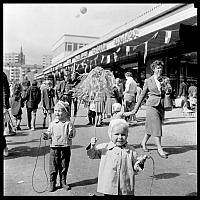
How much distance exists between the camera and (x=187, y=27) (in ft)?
10.1

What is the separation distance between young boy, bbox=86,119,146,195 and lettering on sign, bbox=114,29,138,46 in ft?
43.1

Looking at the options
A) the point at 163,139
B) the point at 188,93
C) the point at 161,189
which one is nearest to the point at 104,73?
the point at 163,139

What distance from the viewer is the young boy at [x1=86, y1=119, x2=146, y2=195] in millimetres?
2955

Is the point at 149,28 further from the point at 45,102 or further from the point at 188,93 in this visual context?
the point at 45,102

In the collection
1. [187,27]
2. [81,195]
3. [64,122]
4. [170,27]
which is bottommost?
[81,195]

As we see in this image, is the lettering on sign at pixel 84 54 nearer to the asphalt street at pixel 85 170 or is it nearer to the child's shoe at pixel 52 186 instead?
the asphalt street at pixel 85 170

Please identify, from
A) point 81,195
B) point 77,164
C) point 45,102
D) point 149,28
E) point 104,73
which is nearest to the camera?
point 81,195

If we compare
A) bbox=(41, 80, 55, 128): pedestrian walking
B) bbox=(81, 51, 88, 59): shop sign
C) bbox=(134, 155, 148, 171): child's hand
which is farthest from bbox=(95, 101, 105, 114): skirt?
bbox=(81, 51, 88, 59): shop sign

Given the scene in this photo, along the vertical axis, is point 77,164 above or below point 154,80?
below

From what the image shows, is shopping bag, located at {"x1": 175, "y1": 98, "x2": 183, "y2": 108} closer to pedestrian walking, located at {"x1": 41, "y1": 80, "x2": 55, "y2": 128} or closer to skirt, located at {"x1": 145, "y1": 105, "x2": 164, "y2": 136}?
pedestrian walking, located at {"x1": 41, "y1": 80, "x2": 55, "y2": 128}

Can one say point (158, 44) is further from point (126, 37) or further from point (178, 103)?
point (178, 103)

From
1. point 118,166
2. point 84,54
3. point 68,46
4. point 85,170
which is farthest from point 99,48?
point 68,46

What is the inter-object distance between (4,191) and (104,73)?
4005 millimetres

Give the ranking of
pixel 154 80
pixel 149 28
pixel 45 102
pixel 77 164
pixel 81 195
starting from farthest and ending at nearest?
pixel 149 28, pixel 45 102, pixel 154 80, pixel 77 164, pixel 81 195
